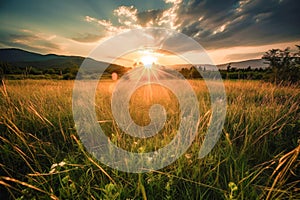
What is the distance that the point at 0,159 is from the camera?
1.95 metres

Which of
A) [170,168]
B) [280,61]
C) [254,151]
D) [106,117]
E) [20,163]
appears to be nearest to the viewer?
[170,168]

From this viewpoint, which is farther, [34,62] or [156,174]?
[34,62]

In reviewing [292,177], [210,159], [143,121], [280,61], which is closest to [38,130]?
[143,121]

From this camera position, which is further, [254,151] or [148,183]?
[254,151]

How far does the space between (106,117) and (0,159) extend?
137 centimetres

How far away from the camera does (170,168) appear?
65.2 inches

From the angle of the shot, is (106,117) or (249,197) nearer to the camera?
(249,197)

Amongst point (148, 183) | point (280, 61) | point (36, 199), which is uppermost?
point (280, 61)

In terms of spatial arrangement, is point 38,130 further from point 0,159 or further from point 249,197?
point 249,197

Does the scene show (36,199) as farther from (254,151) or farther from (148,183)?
(254,151)

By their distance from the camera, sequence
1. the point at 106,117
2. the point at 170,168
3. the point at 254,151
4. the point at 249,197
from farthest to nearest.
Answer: the point at 106,117 < the point at 254,151 < the point at 170,168 < the point at 249,197

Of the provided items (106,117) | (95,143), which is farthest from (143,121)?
(95,143)

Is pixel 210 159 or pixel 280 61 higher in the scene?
pixel 280 61

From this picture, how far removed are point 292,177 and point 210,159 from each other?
81 centimetres
